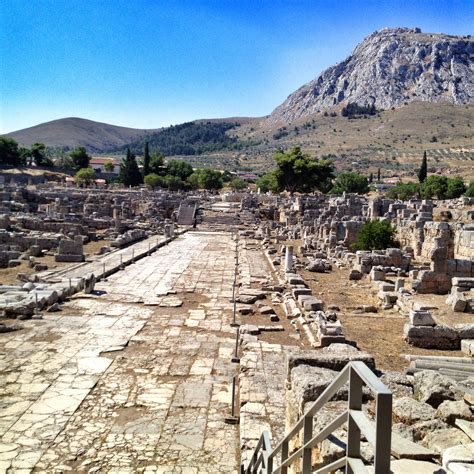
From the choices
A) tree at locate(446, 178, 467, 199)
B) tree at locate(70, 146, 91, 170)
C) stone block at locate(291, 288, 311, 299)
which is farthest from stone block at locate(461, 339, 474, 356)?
tree at locate(70, 146, 91, 170)

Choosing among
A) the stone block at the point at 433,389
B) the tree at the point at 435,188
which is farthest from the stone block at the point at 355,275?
the tree at the point at 435,188

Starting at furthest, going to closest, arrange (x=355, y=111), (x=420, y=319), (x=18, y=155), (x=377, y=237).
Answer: (x=355, y=111)
(x=18, y=155)
(x=377, y=237)
(x=420, y=319)

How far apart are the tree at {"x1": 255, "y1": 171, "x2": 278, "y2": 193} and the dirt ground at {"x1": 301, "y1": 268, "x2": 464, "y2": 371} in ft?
151

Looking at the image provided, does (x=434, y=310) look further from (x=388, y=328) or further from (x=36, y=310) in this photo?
(x=36, y=310)

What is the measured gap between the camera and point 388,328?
12141 millimetres

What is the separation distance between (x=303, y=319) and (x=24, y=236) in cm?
1860

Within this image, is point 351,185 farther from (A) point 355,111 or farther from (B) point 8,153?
(A) point 355,111

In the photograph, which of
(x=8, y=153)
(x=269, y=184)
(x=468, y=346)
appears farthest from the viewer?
(x=8, y=153)

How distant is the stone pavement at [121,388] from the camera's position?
635 cm

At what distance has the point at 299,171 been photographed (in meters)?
61.3

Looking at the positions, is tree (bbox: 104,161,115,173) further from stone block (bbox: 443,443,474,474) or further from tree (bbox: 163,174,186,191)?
stone block (bbox: 443,443,474,474)

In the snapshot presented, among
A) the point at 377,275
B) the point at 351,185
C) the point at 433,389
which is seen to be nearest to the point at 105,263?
the point at 377,275

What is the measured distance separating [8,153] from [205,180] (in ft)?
104

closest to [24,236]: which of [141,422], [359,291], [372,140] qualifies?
[359,291]
